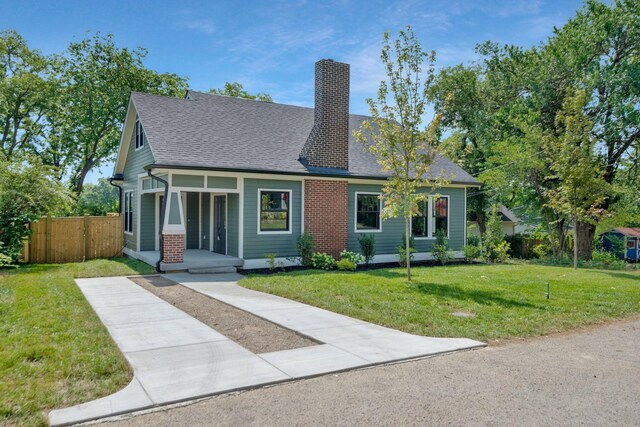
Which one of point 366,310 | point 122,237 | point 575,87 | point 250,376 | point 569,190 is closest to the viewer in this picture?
point 250,376

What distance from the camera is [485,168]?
27547 mm

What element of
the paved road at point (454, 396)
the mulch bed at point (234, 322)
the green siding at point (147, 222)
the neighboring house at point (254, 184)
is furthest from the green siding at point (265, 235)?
the paved road at point (454, 396)

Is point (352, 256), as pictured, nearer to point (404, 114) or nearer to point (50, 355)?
point (404, 114)

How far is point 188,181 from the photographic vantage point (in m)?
13.3

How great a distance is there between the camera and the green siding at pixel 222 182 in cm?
1355

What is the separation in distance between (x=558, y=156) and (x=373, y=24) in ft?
25.5

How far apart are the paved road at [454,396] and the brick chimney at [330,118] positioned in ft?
34.5

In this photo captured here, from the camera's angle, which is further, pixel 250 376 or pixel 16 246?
pixel 16 246

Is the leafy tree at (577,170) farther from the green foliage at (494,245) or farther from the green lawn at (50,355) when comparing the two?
the green lawn at (50,355)

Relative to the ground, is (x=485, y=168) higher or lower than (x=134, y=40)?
lower

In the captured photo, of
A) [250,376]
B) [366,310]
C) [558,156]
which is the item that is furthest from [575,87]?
[250,376]

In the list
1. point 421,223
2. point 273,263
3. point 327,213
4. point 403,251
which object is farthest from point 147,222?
point 421,223

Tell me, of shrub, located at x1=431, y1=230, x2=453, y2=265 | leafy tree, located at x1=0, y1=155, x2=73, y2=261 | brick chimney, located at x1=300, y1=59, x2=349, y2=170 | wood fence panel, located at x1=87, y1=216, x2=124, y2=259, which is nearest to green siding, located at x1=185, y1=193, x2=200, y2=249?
wood fence panel, located at x1=87, y1=216, x2=124, y2=259

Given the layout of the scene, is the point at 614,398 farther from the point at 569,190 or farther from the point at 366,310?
the point at 569,190
